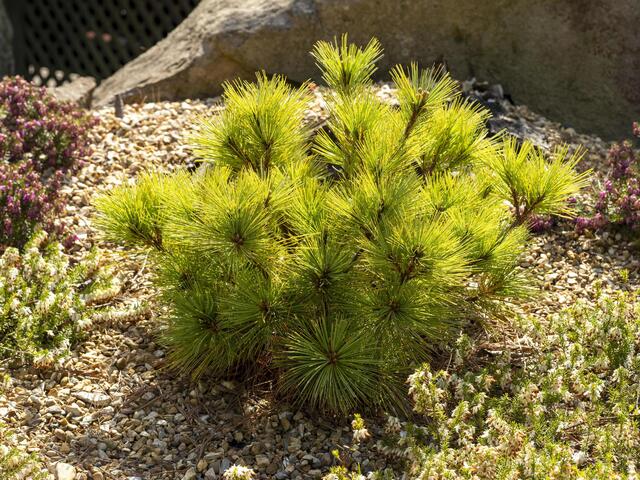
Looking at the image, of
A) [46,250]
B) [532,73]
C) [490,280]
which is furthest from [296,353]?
[532,73]

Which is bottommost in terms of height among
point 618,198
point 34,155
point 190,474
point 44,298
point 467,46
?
point 190,474

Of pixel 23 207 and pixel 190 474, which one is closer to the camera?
pixel 190 474

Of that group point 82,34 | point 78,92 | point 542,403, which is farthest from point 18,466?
point 82,34

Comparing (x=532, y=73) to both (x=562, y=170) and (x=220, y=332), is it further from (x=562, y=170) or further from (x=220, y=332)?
(x=220, y=332)

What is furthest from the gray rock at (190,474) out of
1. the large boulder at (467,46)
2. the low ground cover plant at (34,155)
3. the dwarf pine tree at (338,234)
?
the large boulder at (467,46)

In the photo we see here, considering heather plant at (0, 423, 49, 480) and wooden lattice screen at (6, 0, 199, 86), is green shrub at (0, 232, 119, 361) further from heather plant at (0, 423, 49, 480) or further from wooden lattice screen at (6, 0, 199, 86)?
wooden lattice screen at (6, 0, 199, 86)

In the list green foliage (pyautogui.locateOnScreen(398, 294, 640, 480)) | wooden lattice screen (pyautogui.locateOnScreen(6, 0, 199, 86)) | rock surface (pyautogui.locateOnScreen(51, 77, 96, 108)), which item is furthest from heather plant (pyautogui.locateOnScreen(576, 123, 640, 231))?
wooden lattice screen (pyautogui.locateOnScreen(6, 0, 199, 86))

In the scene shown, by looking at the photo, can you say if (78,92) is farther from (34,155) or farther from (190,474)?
(190,474)
